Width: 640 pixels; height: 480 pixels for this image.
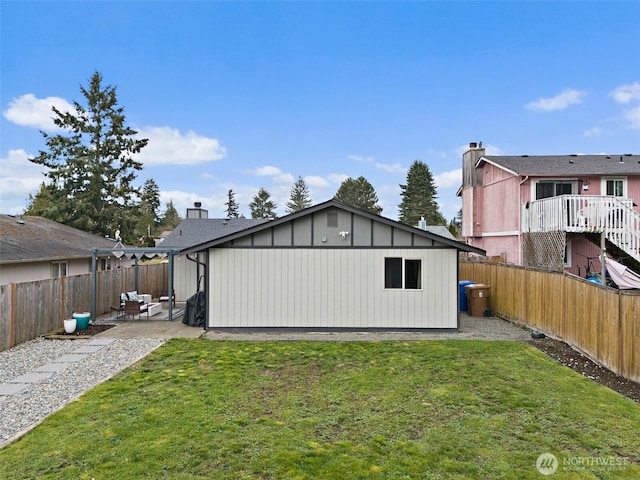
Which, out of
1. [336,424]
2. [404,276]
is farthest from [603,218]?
[336,424]

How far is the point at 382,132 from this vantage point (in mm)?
28672

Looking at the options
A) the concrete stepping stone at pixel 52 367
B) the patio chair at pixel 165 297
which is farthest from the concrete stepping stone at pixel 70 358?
the patio chair at pixel 165 297

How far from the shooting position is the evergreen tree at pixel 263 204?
223ft

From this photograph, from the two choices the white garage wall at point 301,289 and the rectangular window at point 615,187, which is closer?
the white garage wall at point 301,289

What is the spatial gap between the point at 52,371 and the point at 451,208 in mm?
64527

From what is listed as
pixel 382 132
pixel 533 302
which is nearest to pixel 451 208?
pixel 382 132

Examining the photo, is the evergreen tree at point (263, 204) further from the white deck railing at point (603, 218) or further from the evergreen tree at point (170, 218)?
the white deck railing at point (603, 218)

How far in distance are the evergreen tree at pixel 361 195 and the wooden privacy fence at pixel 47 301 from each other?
51374 millimetres

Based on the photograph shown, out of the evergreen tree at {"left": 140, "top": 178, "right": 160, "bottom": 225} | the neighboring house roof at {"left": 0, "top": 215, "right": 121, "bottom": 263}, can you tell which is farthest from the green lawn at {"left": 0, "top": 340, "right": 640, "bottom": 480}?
the evergreen tree at {"left": 140, "top": 178, "right": 160, "bottom": 225}

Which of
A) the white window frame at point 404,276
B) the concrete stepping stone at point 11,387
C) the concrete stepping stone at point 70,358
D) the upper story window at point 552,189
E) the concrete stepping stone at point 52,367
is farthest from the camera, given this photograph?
the upper story window at point 552,189

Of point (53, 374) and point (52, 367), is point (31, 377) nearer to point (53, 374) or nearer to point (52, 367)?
point (53, 374)

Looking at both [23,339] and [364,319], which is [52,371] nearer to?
[23,339]

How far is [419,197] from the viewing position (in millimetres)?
60531

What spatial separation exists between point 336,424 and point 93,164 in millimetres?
34244
